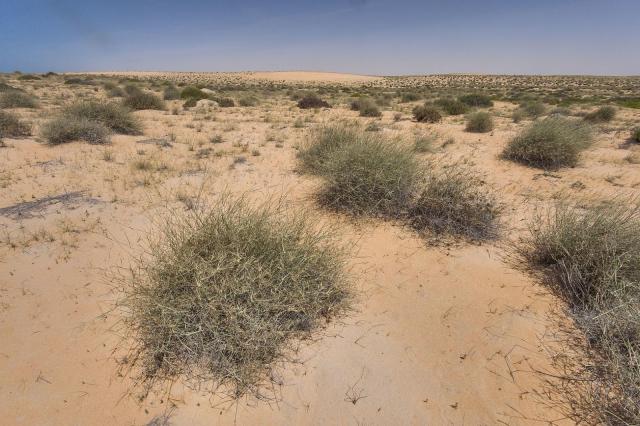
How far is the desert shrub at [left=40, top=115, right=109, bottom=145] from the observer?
7.18 m

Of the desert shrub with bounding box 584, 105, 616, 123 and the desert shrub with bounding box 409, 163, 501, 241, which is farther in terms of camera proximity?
the desert shrub with bounding box 584, 105, 616, 123

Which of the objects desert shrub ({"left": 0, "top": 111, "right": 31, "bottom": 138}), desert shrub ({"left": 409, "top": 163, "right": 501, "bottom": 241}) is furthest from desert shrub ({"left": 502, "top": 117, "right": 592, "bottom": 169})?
desert shrub ({"left": 0, "top": 111, "right": 31, "bottom": 138})

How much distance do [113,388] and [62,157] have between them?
6004 mm

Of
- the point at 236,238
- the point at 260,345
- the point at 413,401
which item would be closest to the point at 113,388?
the point at 260,345

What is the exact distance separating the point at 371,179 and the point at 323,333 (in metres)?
2.42

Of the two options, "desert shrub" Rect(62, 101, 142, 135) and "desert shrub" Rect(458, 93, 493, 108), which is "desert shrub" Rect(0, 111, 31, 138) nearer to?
"desert shrub" Rect(62, 101, 142, 135)

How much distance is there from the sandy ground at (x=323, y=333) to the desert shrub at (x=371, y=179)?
333mm

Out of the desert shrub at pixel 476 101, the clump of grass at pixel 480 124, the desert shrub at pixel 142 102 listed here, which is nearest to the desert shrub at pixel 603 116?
the clump of grass at pixel 480 124

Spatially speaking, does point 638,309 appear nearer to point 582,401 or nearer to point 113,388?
point 582,401

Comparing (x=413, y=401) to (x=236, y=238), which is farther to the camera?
(x=236, y=238)

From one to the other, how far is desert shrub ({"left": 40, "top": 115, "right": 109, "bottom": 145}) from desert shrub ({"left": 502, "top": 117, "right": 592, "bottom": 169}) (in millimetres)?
9260

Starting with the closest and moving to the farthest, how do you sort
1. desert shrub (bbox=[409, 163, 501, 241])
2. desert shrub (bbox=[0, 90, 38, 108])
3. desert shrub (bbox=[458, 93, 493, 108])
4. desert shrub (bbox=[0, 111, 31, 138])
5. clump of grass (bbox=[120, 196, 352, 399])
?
1. clump of grass (bbox=[120, 196, 352, 399])
2. desert shrub (bbox=[409, 163, 501, 241])
3. desert shrub (bbox=[0, 111, 31, 138])
4. desert shrub (bbox=[0, 90, 38, 108])
5. desert shrub (bbox=[458, 93, 493, 108])

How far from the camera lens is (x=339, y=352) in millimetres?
2609

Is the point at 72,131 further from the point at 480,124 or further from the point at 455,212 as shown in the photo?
the point at 480,124
